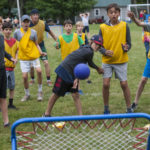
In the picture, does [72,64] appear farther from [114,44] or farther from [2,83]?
[2,83]

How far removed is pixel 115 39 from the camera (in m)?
5.12

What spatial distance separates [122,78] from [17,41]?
2.30m

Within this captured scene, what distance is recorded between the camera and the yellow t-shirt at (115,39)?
5.09 metres

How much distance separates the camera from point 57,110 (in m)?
5.95

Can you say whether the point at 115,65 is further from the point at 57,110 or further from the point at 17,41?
the point at 17,41

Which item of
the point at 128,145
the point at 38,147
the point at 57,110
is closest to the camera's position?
the point at 38,147

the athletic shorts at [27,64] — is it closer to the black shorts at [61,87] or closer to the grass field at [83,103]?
the grass field at [83,103]

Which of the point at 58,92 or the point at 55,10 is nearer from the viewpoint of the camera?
the point at 58,92

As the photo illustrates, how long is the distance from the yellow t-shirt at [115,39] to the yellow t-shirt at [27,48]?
193 centimetres

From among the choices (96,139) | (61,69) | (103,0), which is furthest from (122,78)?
(103,0)

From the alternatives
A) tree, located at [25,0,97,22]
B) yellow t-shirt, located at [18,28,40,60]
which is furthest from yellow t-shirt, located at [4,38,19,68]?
tree, located at [25,0,97,22]

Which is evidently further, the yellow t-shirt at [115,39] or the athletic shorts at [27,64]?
the athletic shorts at [27,64]

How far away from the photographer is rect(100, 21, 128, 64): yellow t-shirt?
5094 mm

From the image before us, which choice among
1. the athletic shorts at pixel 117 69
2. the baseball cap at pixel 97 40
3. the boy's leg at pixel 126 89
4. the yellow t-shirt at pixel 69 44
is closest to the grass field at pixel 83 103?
the boy's leg at pixel 126 89
